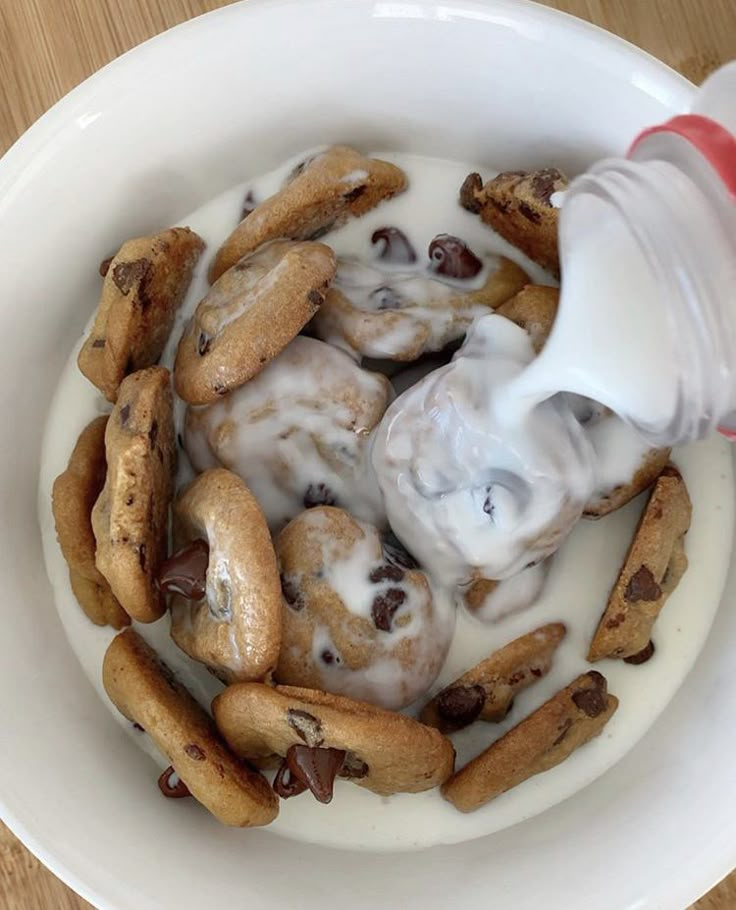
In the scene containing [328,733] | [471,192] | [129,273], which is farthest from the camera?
[471,192]

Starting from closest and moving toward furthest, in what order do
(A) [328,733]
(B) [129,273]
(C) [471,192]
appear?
(A) [328,733], (B) [129,273], (C) [471,192]

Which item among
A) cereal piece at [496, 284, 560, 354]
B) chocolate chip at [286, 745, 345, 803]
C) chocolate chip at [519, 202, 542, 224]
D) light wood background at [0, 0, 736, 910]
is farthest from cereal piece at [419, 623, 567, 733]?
light wood background at [0, 0, 736, 910]

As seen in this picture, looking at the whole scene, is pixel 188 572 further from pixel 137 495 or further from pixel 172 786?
pixel 172 786

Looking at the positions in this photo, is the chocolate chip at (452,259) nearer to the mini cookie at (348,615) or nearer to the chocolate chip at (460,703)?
the mini cookie at (348,615)

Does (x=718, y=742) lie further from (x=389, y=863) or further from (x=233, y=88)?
(x=233, y=88)

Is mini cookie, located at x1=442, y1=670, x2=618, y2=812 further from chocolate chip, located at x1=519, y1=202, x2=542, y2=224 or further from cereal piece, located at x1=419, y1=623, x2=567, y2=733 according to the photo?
chocolate chip, located at x1=519, y1=202, x2=542, y2=224

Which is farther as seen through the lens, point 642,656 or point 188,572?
point 642,656

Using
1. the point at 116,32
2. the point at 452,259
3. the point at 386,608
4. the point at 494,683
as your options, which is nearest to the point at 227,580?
the point at 386,608
